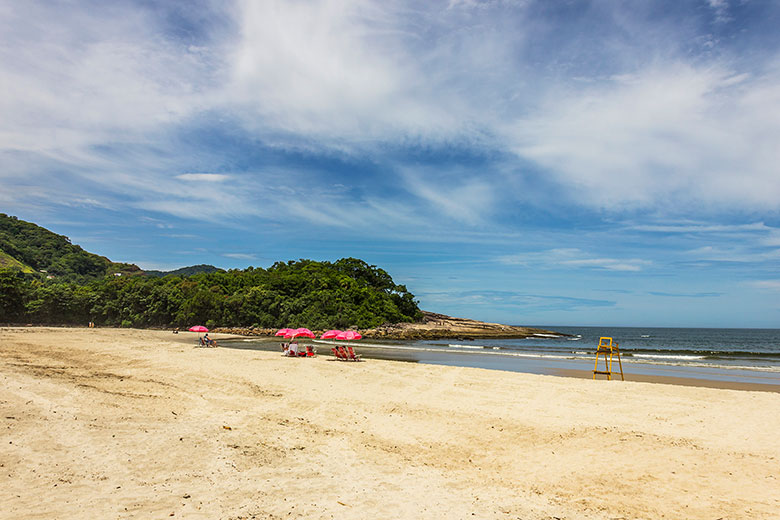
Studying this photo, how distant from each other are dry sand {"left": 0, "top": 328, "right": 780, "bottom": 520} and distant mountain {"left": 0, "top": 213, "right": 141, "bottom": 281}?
124 meters

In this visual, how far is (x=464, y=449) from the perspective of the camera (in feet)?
28.8

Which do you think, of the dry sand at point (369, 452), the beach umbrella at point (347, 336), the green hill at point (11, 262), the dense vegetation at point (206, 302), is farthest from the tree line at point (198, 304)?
the dry sand at point (369, 452)

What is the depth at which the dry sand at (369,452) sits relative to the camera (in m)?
5.84

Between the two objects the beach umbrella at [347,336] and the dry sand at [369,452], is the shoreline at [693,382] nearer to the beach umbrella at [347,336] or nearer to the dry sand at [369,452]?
the dry sand at [369,452]

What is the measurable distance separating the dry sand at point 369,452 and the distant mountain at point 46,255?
12381 cm

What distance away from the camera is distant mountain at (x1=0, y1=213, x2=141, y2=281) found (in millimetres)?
118438

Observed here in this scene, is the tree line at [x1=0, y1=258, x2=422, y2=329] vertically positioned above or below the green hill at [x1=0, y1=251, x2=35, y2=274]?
below

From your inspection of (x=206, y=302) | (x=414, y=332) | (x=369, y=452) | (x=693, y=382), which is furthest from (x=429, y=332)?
(x=369, y=452)

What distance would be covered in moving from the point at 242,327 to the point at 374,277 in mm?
28456

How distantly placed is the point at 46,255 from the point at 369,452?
6447 inches

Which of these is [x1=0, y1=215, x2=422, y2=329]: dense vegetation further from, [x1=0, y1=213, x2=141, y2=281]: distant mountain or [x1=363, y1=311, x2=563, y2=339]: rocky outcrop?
[x1=0, y1=213, x2=141, y2=281]: distant mountain

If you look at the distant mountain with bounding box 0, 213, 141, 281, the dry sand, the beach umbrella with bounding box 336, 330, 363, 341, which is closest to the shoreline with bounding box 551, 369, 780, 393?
the dry sand

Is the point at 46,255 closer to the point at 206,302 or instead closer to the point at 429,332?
the point at 206,302

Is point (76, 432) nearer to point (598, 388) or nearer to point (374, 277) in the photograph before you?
point (598, 388)
